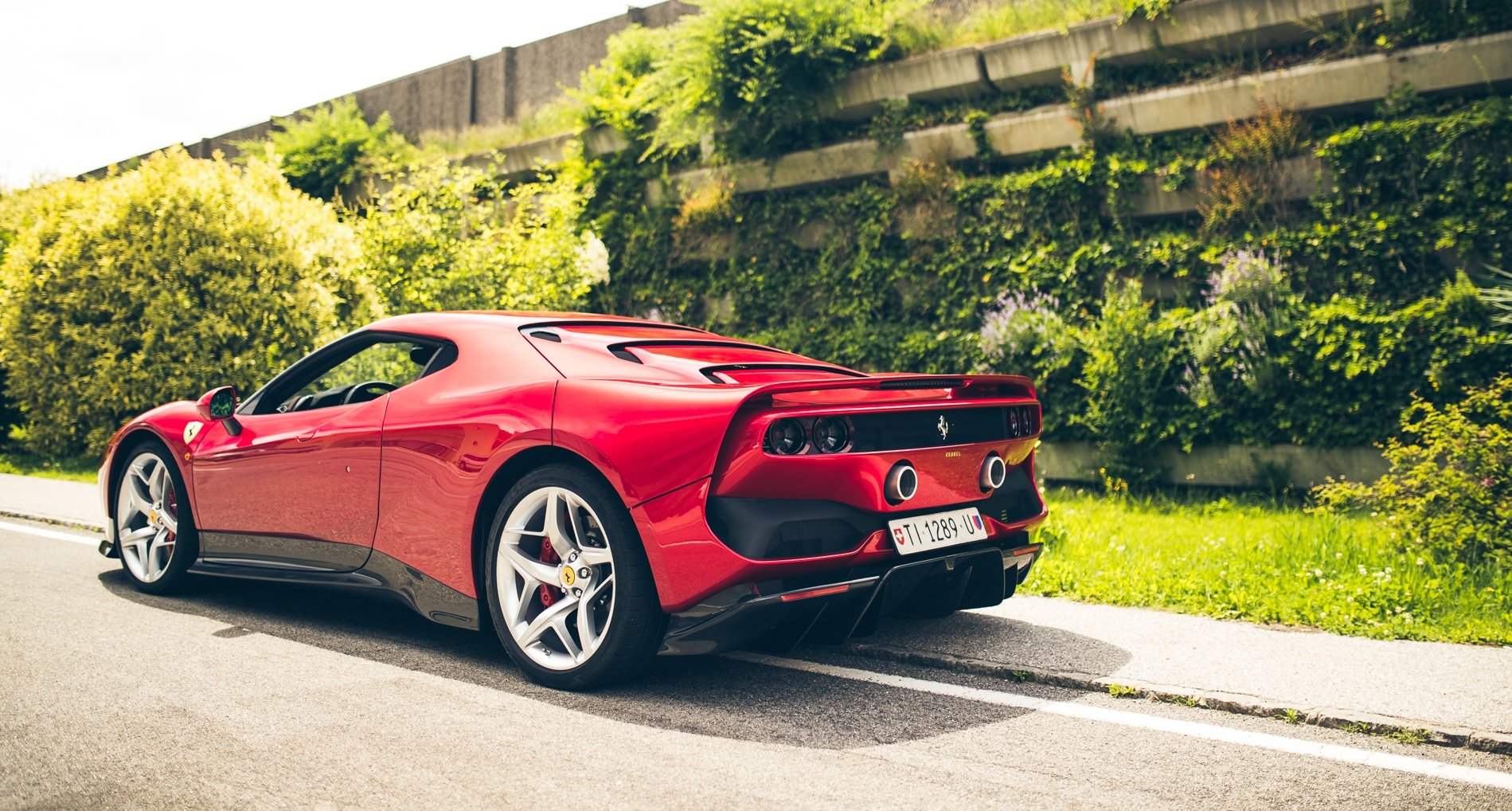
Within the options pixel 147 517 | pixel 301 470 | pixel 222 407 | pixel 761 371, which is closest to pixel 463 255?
pixel 147 517

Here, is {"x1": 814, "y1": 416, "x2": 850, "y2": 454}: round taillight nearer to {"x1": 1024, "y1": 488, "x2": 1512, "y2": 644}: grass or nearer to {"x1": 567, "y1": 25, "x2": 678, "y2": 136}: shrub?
{"x1": 1024, "y1": 488, "x2": 1512, "y2": 644}: grass

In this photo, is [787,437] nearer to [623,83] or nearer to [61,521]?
[61,521]

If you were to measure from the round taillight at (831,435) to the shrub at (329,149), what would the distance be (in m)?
17.0

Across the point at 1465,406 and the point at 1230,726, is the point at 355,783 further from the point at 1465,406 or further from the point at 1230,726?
the point at 1465,406

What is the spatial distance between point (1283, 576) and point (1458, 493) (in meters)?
1.11

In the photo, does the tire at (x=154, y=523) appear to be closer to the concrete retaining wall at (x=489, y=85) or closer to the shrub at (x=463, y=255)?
the shrub at (x=463, y=255)

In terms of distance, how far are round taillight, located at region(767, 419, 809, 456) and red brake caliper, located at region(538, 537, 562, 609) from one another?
3.15 feet

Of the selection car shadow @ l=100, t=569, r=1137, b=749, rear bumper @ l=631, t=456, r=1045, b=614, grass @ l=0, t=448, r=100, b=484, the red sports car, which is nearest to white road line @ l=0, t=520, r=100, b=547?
car shadow @ l=100, t=569, r=1137, b=749

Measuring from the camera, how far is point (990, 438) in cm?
455

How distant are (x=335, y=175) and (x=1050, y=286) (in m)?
13.9

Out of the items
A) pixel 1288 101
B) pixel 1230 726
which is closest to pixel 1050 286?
pixel 1288 101

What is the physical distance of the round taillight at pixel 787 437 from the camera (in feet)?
12.5

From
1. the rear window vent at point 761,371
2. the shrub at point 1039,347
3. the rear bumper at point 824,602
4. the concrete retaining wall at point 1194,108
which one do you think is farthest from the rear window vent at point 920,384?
the concrete retaining wall at point 1194,108

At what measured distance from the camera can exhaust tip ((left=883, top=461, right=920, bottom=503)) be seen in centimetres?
406
